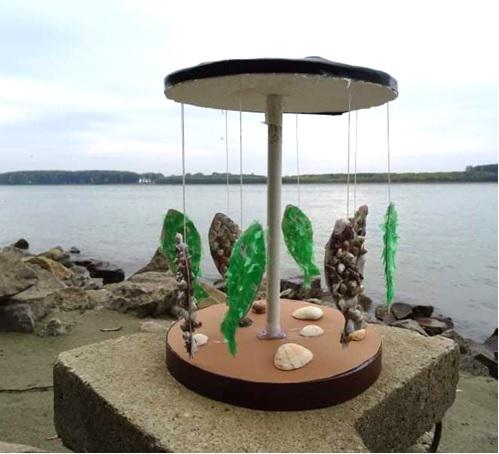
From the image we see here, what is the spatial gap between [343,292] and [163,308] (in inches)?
164

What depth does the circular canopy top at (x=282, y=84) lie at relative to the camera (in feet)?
7.28

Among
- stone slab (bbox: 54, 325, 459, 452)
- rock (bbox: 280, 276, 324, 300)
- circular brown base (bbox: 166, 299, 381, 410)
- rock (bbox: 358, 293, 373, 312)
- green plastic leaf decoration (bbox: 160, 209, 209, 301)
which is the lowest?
rock (bbox: 358, 293, 373, 312)

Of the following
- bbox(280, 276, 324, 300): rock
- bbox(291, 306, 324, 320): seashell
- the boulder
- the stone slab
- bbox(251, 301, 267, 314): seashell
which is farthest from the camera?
bbox(280, 276, 324, 300): rock

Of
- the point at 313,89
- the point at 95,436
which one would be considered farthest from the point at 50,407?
the point at 313,89

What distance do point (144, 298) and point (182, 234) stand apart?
3.46 meters

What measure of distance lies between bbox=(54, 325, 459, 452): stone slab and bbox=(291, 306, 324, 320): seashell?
0.47m

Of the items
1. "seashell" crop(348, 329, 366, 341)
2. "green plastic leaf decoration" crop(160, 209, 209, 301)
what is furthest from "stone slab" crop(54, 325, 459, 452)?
"green plastic leaf decoration" crop(160, 209, 209, 301)

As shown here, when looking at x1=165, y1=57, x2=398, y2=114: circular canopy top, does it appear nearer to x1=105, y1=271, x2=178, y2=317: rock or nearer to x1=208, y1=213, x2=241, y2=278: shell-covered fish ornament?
x1=208, y1=213, x2=241, y2=278: shell-covered fish ornament

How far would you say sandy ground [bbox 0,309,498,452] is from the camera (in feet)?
11.2

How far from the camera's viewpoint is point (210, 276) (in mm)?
12156

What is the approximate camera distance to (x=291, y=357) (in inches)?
98.5

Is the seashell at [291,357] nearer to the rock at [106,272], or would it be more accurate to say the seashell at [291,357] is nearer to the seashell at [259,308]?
the seashell at [259,308]

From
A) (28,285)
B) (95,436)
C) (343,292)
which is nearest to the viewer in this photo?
(343,292)

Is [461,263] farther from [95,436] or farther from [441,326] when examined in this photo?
[95,436]
